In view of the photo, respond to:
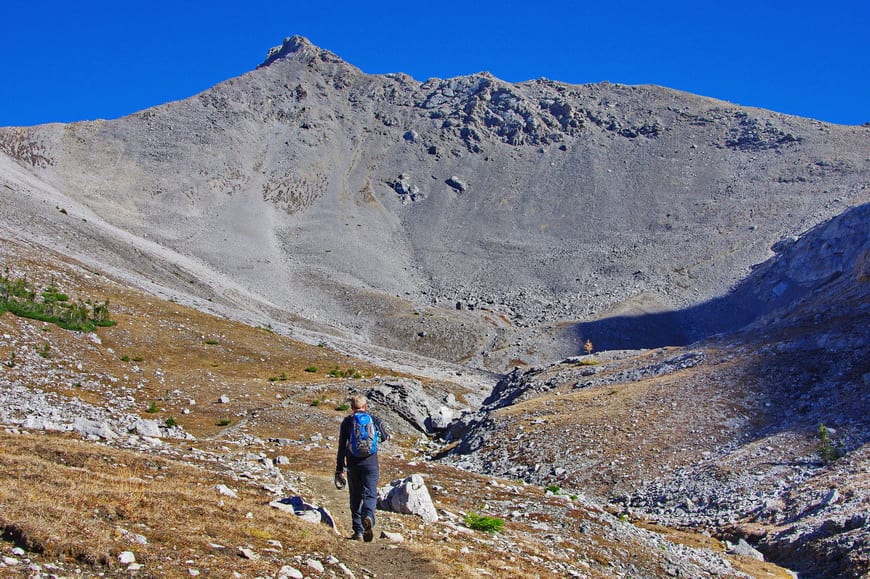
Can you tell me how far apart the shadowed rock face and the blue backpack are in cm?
7240

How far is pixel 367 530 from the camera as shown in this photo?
12.8 metres

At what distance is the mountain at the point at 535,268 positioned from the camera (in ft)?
94.6

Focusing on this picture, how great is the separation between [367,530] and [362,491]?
2.24 feet


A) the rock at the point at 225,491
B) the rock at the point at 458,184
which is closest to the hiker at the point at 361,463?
the rock at the point at 225,491

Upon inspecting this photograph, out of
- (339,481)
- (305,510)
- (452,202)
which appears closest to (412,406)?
(305,510)

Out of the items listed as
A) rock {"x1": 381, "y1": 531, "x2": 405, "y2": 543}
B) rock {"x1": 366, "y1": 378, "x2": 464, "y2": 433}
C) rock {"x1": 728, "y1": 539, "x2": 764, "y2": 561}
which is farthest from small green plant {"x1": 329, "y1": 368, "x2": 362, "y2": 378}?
rock {"x1": 381, "y1": 531, "x2": 405, "y2": 543}

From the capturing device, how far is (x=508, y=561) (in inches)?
525

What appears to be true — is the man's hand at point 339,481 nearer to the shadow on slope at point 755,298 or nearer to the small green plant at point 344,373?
the small green plant at point 344,373

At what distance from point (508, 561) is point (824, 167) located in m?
161

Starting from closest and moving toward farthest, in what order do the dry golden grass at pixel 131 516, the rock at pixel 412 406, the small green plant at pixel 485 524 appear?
1. the dry golden grass at pixel 131 516
2. the small green plant at pixel 485 524
3. the rock at pixel 412 406

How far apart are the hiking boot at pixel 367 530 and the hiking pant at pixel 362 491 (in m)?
0.10

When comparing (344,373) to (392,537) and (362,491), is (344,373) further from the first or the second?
(392,537)

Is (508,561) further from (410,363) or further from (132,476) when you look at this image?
(410,363)

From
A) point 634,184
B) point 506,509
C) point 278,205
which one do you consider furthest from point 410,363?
point 634,184
